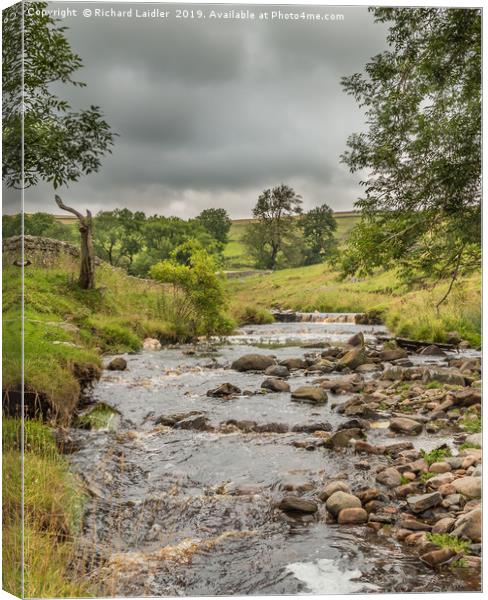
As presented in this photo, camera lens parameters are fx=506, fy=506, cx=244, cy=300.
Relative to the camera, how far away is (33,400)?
4504 mm

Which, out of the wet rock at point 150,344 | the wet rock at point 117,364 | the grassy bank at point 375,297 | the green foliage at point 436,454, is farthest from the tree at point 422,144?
the wet rock at point 117,364

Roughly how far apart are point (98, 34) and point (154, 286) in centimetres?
218

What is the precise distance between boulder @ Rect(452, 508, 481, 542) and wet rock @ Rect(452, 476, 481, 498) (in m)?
Answer: 0.18

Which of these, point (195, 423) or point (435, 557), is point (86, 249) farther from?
point (435, 557)

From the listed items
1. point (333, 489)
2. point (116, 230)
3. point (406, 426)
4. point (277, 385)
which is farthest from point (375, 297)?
point (116, 230)

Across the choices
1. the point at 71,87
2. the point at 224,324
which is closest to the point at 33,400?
the point at 224,324

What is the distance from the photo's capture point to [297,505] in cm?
404

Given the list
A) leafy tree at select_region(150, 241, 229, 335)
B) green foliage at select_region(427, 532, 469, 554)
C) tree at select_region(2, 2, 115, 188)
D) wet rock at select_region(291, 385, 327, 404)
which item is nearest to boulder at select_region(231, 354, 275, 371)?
leafy tree at select_region(150, 241, 229, 335)

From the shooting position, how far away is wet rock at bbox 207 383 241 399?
4.97 m

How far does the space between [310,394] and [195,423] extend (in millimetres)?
1191

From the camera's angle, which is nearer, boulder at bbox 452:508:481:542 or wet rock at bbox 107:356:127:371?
boulder at bbox 452:508:481:542

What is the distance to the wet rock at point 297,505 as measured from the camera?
403 centimetres

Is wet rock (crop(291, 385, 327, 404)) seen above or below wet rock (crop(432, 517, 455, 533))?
above

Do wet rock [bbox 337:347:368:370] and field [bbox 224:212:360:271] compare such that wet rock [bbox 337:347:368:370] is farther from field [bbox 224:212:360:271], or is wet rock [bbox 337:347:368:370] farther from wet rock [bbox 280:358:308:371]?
field [bbox 224:212:360:271]
